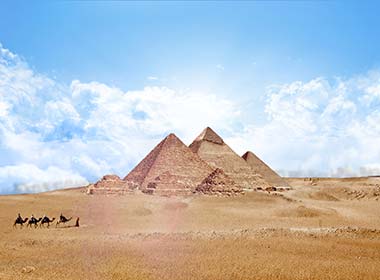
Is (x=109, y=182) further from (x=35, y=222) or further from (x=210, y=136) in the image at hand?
(x=35, y=222)

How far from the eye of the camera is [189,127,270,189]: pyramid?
49656 millimetres

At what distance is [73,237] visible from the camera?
19.4 m

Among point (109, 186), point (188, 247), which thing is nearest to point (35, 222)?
point (188, 247)

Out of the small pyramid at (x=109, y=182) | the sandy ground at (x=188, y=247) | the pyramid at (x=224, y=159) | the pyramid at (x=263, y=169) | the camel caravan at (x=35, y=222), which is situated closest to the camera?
the sandy ground at (x=188, y=247)

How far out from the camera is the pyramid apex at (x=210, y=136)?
53.2 meters

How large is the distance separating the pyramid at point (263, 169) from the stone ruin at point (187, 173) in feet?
18.3

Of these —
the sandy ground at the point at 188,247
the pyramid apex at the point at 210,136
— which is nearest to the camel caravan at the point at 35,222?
the sandy ground at the point at 188,247

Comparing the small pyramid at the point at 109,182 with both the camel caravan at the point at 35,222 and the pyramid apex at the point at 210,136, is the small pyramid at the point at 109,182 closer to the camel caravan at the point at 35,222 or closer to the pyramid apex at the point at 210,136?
the pyramid apex at the point at 210,136

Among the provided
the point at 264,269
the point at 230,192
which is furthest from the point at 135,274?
the point at 230,192

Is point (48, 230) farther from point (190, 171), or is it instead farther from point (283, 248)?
point (190, 171)

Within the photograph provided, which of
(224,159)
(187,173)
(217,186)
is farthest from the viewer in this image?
(224,159)

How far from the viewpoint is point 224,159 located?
51.6 meters

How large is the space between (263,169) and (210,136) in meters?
9.93

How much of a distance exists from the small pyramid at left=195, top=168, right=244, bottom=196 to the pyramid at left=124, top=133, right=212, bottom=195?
1.24m
